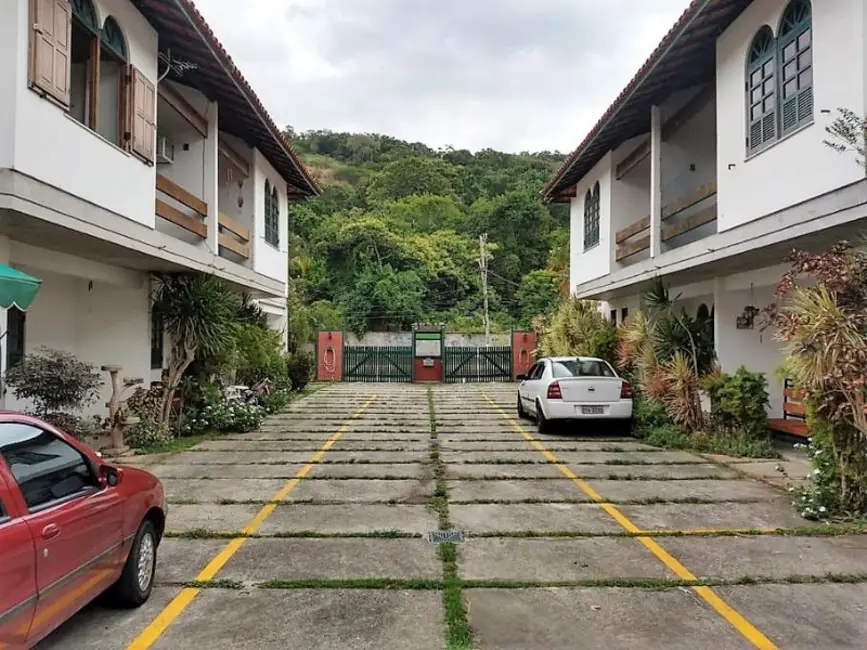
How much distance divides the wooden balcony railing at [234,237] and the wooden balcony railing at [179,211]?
0.81 metres

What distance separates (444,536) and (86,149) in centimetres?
708

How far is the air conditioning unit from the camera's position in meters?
14.3

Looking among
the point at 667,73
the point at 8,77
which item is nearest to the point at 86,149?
the point at 8,77

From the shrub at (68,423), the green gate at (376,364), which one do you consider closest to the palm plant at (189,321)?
the shrub at (68,423)

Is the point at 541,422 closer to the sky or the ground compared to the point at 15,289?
closer to the ground

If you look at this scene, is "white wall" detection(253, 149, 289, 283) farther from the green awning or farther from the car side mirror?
the car side mirror

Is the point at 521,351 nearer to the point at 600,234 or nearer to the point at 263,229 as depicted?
the point at 600,234

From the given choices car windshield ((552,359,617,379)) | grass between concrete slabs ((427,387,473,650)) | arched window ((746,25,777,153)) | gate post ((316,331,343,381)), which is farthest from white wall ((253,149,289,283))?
arched window ((746,25,777,153))

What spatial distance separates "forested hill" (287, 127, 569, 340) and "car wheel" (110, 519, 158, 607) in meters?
28.9

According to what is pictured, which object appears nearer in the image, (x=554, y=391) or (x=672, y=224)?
(x=554, y=391)

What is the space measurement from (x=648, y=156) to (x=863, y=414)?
1036cm

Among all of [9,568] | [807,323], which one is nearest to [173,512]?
[9,568]

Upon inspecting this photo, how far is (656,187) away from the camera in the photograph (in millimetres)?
14312

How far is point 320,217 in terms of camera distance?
47.7 meters
